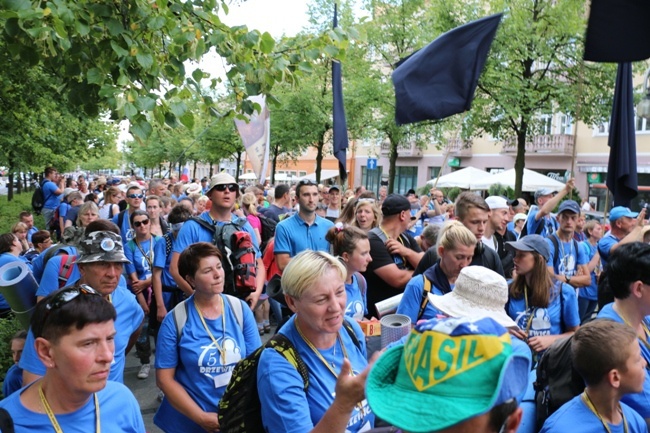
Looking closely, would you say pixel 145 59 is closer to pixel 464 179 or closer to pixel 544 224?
pixel 544 224

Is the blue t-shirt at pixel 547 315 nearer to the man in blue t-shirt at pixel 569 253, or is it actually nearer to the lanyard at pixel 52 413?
the man in blue t-shirt at pixel 569 253

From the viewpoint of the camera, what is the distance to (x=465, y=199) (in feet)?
16.5

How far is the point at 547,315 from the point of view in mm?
4000

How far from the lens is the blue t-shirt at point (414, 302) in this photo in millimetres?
3662

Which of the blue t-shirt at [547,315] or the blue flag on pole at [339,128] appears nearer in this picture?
the blue t-shirt at [547,315]

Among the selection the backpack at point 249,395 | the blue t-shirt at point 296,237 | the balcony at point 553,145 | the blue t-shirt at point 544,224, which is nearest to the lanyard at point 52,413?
the backpack at point 249,395

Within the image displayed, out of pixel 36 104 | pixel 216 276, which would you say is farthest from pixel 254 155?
pixel 216 276

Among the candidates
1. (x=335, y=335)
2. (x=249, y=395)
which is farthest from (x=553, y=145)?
(x=249, y=395)

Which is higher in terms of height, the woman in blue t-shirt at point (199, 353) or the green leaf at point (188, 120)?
the green leaf at point (188, 120)

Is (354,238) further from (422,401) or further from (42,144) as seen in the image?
(42,144)

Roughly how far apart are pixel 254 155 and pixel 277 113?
61.9ft

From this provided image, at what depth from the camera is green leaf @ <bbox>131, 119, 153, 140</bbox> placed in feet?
12.7

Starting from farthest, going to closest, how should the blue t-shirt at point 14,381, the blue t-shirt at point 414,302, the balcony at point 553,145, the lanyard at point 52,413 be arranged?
the balcony at point 553,145 < the blue t-shirt at point 414,302 < the blue t-shirt at point 14,381 < the lanyard at point 52,413

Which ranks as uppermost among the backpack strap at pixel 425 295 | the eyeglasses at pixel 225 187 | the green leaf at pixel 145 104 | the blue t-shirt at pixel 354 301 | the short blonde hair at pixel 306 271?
the green leaf at pixel 145 104
